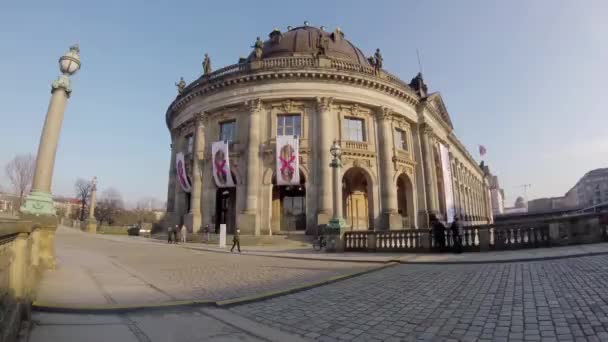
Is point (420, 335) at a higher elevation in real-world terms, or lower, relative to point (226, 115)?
lower

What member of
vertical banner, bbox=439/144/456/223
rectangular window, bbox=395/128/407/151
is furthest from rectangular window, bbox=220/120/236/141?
vertical banner, bbox=439/144/456/223

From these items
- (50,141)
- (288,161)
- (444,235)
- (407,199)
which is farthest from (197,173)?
(444,235)

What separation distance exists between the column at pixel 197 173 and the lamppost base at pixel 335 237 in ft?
47.3

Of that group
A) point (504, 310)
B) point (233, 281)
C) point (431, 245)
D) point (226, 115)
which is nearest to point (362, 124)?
point (226, 115)

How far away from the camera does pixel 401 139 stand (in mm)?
30594

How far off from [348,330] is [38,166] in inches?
348

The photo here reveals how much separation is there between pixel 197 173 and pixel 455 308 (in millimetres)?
25647

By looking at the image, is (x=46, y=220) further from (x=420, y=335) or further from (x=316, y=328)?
(x=420, y=335)

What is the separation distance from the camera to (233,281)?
282 inches

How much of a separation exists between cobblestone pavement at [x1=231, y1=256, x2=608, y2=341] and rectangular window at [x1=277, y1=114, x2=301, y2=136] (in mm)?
20030

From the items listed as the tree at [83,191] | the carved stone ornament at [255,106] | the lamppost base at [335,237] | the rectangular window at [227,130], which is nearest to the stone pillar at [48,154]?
the lamppost base at [335,237]

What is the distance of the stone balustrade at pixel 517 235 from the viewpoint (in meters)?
11.7

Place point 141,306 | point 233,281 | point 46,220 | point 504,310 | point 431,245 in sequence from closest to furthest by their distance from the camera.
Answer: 1. point 504,310
2. point 141,306
3. point 233,281
4. point 46,220
5. point 431,245

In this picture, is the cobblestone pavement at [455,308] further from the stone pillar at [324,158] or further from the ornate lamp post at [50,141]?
the stone pillar at [324,158]
